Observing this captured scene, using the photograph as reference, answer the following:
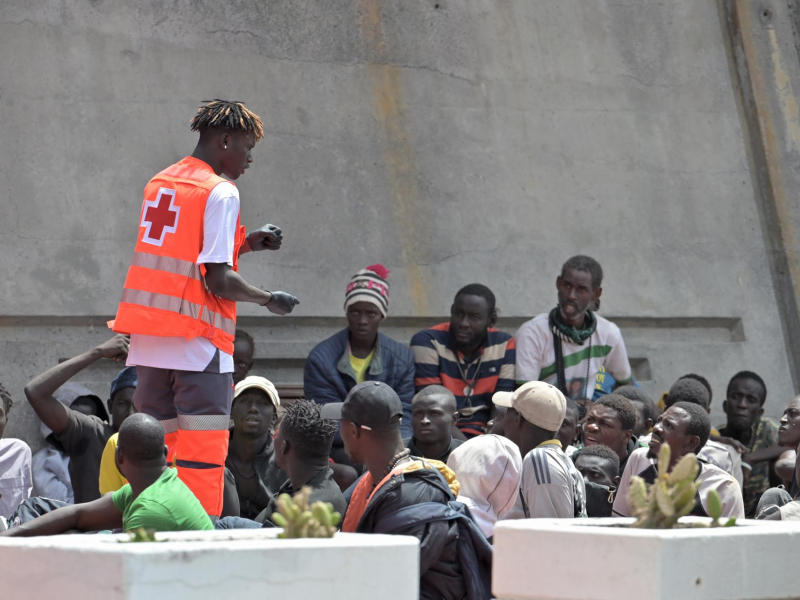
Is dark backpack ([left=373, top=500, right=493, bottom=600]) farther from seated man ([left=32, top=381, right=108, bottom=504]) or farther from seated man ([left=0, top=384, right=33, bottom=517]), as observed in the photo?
seated man ([left=32, top=381, right=108, bottom=504])

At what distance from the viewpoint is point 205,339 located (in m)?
4.95

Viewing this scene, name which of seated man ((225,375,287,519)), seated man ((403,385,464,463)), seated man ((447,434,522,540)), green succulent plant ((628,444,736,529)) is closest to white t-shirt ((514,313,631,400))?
seated man ((403,385,464,463))

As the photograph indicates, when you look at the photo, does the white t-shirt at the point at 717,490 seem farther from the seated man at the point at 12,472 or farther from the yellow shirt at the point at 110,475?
the seated man at the point at 12,472

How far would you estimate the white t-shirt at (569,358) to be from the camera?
7.38 m

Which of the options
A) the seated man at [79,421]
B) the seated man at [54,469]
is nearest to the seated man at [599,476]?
the seated man at [79,421]

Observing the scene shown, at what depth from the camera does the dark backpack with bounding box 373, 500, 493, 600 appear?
4.06 meters

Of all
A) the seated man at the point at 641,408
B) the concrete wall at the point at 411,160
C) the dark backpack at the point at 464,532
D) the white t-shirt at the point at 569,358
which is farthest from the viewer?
the concrete wall at the point at 411,160

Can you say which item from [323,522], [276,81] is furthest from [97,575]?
[276,81]

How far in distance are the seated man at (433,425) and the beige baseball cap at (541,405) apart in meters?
0.54

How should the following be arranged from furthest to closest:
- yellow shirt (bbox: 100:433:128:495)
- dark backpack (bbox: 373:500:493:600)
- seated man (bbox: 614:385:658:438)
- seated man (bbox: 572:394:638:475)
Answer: seated man (bbox: 614:385:658:438)
seated man (bbox: 572:394:638:475)
yellow shirt (bbox: 100:433:128:495)
dark backpack (bbox: 373:500:493:600)

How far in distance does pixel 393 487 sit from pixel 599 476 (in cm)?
192

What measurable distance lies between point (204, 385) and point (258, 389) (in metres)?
1.38

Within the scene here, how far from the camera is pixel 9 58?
25.5 feet

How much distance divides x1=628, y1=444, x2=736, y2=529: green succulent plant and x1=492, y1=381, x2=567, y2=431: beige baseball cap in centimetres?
185
